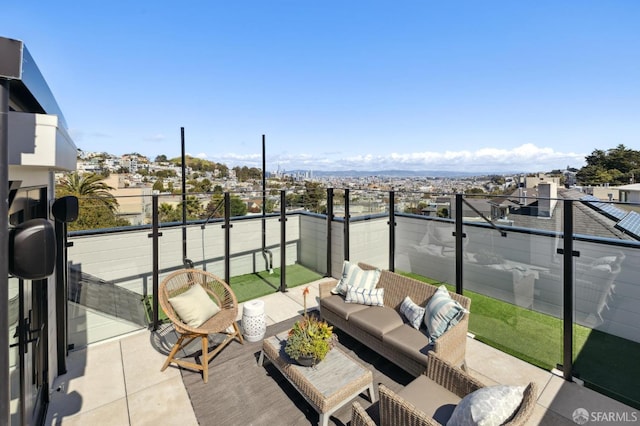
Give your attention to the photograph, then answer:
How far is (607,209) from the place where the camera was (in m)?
3.25

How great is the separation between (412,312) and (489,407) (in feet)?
6.32

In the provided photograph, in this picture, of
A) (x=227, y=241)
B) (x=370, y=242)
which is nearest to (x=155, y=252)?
(x=227, y=241)

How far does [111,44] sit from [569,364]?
39.2ft

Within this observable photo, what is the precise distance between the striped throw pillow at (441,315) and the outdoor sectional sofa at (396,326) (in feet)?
0.22

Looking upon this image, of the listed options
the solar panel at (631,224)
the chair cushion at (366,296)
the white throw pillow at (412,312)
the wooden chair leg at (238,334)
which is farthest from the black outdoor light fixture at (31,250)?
Result: the solar panel at (631,224)

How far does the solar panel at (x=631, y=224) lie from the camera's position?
3.10 metres

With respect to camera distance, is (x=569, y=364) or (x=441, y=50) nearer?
(x=569, y=364)

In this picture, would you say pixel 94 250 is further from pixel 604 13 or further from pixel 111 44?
pixel 604 13

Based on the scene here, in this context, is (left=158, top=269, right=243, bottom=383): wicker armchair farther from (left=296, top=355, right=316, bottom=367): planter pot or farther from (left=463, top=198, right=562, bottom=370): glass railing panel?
(left=463, top=198, right=562, bottom=370): glass railing panel

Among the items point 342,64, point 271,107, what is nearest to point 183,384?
point 342,64

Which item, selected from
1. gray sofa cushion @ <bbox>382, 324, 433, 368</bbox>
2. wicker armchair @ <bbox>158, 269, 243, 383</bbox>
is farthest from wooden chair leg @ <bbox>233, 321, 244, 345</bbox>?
gray sofa cushion @ <bbox>382, 324, 433, 368</bbox>

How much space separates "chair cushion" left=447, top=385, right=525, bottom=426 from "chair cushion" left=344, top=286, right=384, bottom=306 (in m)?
2.33

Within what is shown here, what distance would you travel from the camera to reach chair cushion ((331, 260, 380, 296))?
4.56 metres

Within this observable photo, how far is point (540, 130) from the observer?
36125 millimetres
